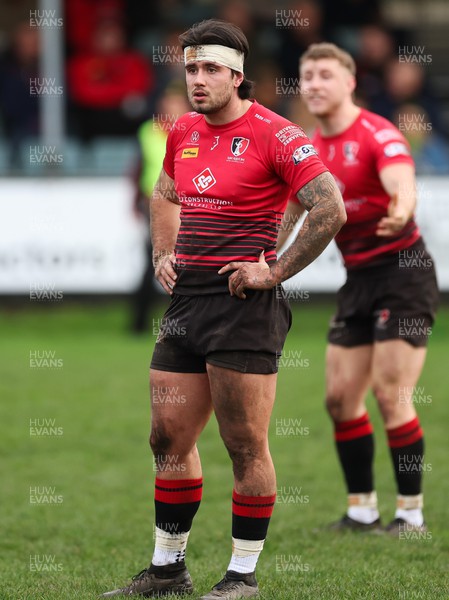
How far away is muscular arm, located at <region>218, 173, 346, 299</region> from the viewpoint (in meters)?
4.86

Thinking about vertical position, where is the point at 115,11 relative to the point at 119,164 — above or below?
above

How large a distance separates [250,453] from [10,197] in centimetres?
1020

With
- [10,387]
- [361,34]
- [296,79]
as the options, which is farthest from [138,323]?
[361,34]

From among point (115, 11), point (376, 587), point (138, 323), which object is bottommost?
point (138, 323)

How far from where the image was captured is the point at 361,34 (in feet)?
57.6

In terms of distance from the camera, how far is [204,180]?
5039 millimetres

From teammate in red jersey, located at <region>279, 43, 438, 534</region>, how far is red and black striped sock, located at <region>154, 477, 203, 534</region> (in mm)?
1681

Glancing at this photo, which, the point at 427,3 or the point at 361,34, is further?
the point at 427,3

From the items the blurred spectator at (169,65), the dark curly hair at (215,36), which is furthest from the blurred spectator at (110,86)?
the dark curly hair at (215,36)

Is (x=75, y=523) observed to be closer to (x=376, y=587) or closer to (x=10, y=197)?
(x=376, y=587)

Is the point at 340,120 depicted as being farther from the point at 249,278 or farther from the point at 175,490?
the point at 175,490

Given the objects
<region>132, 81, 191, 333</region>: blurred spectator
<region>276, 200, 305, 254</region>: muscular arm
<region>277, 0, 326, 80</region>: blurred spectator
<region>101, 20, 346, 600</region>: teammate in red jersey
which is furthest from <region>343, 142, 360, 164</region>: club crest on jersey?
<region>277, 0, 326, 80</region>: blurred spectator

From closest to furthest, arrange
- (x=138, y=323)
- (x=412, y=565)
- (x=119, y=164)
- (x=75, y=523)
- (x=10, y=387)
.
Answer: (x=412, y=565), (x=75, y=523), (x=10, y=387), (x=138, y=323), (x=119, y=164)

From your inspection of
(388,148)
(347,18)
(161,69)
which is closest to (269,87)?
(161,69)
